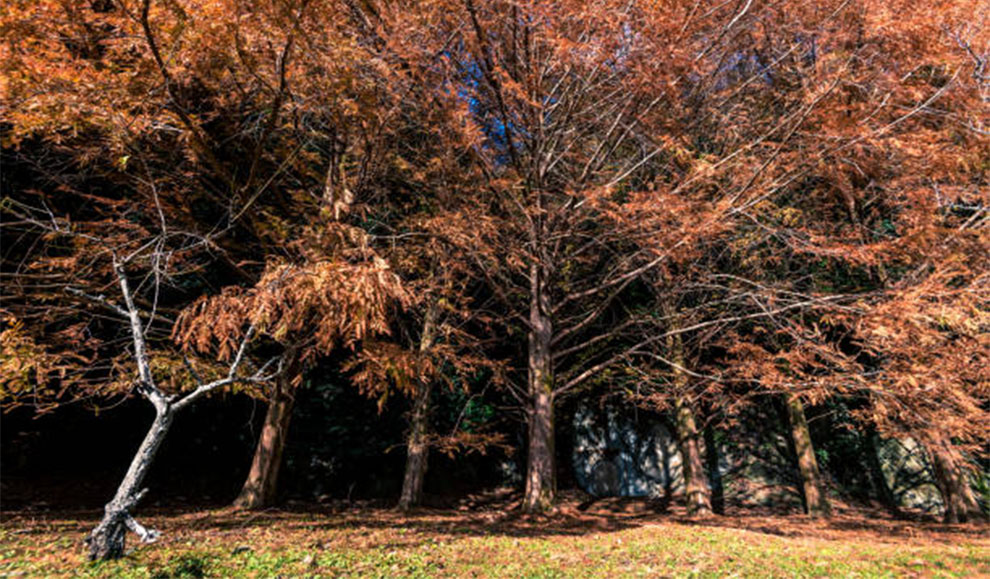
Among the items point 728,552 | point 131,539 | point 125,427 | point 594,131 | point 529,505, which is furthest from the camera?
point 125,427

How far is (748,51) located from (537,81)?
15.0 feet

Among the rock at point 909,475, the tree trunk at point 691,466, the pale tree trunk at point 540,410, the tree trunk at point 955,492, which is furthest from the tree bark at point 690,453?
the rock at point 909,475

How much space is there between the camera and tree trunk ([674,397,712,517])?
927cm

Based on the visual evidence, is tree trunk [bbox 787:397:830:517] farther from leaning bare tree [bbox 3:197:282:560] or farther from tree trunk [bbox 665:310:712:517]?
leaning bare tree [bbox 3:197:282:560]

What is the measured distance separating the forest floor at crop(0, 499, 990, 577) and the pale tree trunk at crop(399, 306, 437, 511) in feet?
2.35

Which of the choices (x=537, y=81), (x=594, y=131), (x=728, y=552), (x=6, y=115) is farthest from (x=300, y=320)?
(x=594, y=131)

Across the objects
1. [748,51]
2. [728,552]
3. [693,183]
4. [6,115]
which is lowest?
[728,552]

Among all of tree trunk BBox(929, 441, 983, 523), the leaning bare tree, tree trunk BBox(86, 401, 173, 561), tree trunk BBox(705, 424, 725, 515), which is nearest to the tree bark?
tree trunk BBox(705, 424, 725, 515)

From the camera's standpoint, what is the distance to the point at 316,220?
6.74 metres

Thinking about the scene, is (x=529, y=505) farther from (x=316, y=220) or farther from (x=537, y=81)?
(x=537, y=81)

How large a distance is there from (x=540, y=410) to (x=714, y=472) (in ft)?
19.8

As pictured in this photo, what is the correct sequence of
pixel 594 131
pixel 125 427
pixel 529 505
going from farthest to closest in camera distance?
pixel 125 427 < pixel 594 131 < pixel 529 505

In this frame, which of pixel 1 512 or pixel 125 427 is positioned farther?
pixel 125 427

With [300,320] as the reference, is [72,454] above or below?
below
